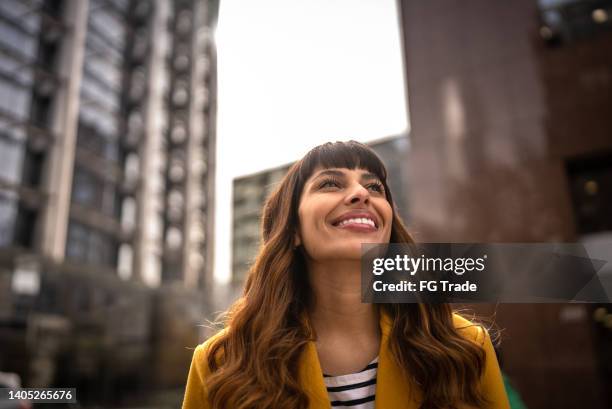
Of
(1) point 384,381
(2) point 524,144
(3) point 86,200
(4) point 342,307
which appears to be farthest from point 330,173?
(3) point 86,200

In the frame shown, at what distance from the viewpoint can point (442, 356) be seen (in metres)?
1.12

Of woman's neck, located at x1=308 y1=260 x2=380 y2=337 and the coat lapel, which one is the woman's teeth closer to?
woman's neck, located at x1=308 y1=260 x2=380 y2=337

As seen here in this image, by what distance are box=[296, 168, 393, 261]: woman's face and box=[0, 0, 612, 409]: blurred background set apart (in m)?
0.38

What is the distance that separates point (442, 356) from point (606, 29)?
497 cm

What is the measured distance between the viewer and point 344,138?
1.38 metres

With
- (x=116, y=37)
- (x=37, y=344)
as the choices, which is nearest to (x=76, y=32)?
(x=116, y=37)

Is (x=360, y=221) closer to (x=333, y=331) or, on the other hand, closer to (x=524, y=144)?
(x=333, y=331)

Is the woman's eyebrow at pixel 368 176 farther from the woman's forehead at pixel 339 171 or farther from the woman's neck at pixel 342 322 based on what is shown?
the woman's neck at pixel 342 322

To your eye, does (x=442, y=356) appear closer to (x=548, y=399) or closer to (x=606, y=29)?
(x=548, y=399)

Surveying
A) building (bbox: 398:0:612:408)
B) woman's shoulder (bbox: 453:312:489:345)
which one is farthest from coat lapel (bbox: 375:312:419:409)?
building (bbox: 398:0:612:408)

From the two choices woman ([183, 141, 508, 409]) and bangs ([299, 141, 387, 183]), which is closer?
woman ([183, 141, 508, 409])

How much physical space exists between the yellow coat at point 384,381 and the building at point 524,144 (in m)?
3.43

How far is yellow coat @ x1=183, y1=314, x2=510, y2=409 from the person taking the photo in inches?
43.2

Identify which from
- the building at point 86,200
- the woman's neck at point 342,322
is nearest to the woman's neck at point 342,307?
the woman's neck at point 342,322
